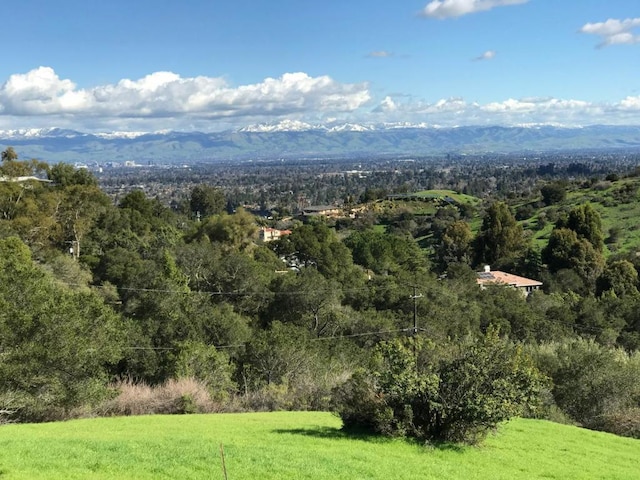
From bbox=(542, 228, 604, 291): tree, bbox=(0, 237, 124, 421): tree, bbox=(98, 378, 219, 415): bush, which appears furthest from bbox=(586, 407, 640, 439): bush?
bbox=(542, 228, 604, 291): tree

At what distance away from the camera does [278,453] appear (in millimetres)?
10914

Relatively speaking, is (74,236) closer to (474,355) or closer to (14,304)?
(14,304)

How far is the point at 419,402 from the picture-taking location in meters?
12.3

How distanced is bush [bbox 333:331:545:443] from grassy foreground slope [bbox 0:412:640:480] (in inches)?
17.2

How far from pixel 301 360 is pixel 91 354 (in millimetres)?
7947

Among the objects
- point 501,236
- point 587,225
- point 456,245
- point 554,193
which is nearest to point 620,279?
point 587,225

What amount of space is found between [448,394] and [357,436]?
207 cm

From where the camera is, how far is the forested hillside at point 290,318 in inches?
616

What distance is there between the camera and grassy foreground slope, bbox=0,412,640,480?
9492mm

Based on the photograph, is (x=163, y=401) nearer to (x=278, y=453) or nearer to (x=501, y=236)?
(x=278, y=453)

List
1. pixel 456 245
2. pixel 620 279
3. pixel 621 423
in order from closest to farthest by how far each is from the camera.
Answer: pixel 621 423, pixel 620 279, pixel 456 245

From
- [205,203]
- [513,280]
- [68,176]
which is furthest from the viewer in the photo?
[205,203]

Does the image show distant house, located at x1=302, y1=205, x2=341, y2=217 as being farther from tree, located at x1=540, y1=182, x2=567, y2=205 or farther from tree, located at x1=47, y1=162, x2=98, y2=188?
tree, located at x1=47, y1=162, x2=98, y2=188

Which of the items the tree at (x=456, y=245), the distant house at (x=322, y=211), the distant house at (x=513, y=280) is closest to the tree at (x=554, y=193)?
the tree at (x=456, y=245)
